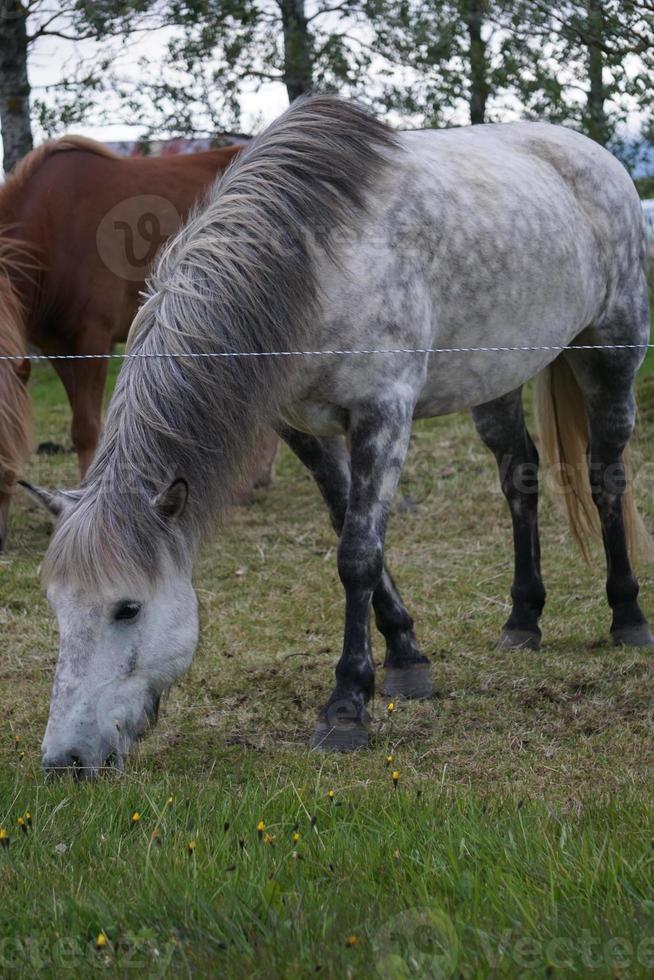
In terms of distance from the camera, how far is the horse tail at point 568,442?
16.2 feet

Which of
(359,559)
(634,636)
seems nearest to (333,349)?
(359,559)

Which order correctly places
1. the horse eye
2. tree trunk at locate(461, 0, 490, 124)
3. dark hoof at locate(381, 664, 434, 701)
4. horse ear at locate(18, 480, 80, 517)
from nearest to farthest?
the horse eye → horse ear at locate(18, 480, 80, 517) → dark hoof at locate(381, 664, 434, 701) → tree trunk at locate(461, 0, 490, 124)

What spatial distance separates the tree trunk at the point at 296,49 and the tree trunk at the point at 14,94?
80.4 inches

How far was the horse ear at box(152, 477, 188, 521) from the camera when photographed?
311 cm

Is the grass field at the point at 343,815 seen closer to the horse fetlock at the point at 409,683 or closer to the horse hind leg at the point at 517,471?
the horse fetlock at the point at 409,683

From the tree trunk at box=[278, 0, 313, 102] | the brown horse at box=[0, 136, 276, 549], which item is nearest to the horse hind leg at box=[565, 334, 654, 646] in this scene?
the brown horse at box=[0, 136, 276, 549]

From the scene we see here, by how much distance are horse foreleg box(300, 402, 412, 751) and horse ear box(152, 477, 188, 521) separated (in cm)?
62

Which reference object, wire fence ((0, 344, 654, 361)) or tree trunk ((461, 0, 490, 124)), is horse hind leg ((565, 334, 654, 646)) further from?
tree trunk ((461, 0, 490, 124))

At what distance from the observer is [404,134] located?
4.22m

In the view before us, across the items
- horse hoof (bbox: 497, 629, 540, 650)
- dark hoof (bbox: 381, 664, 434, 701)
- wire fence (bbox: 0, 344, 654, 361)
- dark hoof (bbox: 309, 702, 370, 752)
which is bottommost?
horse hoof (bbox: 497, 629, 540, 650)

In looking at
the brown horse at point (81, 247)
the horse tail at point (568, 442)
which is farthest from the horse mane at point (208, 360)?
the brown horse at point (81, 247)

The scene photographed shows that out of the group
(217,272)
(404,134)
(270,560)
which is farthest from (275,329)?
(270,560)

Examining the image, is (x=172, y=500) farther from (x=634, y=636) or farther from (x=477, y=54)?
(x=477, y=54)

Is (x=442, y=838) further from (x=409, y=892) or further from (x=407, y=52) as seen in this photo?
(x=407, y=52)
